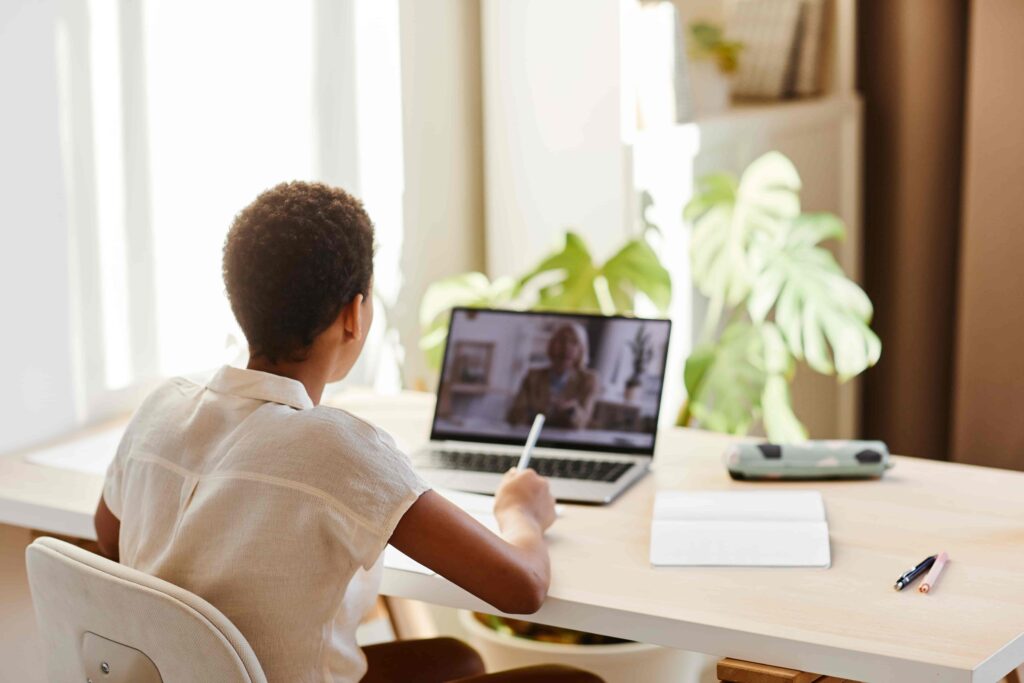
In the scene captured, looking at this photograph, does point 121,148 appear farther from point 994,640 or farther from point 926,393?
point 926,393

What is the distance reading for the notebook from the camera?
1.52 m

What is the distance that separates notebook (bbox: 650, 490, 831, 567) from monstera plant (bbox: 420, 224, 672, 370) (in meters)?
0.77

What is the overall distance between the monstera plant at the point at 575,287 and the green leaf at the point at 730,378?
9.1 inches

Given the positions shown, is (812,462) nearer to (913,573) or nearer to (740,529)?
(740,529)

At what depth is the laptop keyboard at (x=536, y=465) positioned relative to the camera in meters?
1.85

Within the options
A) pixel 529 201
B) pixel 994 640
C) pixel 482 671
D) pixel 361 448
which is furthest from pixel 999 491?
pixel 529 201

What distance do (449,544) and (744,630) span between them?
0.31m

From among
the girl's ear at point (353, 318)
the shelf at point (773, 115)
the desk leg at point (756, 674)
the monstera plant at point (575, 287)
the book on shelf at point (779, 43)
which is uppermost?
the book on shelf at point (779, 43)

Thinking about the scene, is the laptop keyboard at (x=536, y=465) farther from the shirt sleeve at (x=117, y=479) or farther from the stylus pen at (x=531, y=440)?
the shirt sleeve at (x=117, y=479)

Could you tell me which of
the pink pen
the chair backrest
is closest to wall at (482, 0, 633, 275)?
the pink pen

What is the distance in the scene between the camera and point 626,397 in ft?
6.28

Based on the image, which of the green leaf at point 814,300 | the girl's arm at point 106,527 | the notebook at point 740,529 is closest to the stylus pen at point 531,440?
the notebook at point 740,529

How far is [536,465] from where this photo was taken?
1.90 meters

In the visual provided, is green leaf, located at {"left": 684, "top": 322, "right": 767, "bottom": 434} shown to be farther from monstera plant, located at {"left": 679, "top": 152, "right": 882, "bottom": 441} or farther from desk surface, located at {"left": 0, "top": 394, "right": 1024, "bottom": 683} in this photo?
desk surface, located at {"left": 0, "top": 394, "right": 1024, "bottom": 683}
